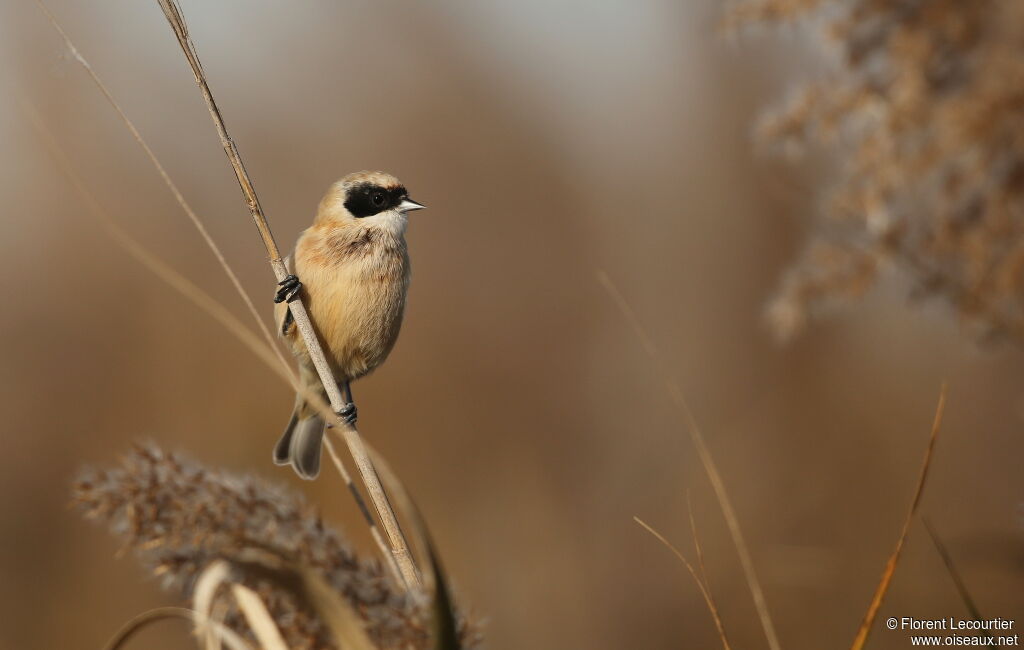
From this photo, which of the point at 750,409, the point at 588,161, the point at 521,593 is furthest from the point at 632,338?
the point at 521,593

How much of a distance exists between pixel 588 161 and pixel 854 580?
14.9ft

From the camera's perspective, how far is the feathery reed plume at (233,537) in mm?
1512

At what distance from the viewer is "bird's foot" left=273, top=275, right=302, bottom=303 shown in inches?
120

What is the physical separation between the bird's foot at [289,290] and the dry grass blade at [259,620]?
1538 mm

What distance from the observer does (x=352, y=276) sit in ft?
10.9

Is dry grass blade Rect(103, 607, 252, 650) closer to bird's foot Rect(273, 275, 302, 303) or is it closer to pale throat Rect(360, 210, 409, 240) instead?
bird's foot Rect(273, 275, 302, 303)

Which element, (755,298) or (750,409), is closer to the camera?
(750,409)

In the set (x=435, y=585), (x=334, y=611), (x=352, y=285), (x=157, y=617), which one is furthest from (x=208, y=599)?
(x=352, y=285)

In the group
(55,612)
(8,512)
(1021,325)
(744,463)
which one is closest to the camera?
(1021,325)

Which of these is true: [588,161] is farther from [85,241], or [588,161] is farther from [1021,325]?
[1021,325]

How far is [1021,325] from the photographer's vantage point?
2604mm

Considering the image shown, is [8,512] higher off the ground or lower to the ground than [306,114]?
lower

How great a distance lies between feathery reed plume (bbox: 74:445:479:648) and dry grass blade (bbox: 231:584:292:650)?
0.03m

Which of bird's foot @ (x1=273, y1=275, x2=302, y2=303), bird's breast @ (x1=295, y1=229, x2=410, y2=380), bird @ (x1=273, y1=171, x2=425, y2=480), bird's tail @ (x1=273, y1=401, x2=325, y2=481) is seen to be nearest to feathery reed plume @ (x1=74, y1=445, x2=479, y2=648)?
bird's foot @ (x1=273, y1=275, x2=302, y2=303)
